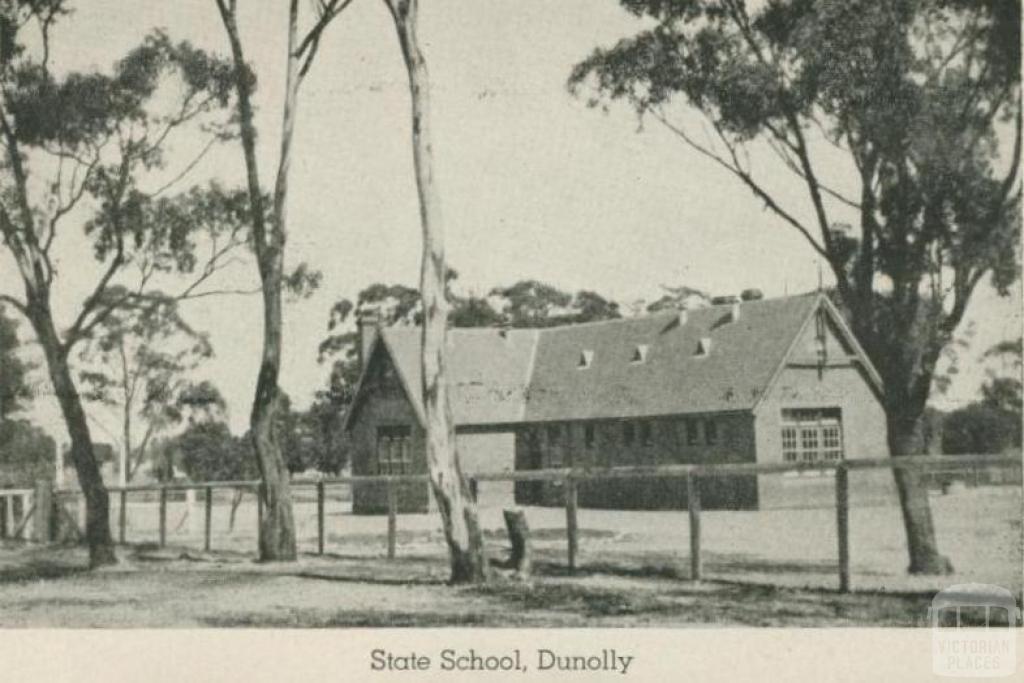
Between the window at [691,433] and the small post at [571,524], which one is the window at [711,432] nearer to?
the window at [691,433]

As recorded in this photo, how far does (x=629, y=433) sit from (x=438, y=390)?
753 inches

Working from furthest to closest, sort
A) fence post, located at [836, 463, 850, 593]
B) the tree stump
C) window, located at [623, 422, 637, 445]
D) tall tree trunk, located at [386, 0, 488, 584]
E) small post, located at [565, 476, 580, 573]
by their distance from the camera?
1. window, located at [623, 422, 637, 445]
2. small post, located at [565, 476, 580, 573]
3. the tree stump
4. tall tree trunk, located at [386, 0, 488, 584]
5. fence post, located at [836, 463, 850, 593]

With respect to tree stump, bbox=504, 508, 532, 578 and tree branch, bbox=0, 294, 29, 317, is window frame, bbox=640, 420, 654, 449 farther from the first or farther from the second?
tree branch, bbox=0, 294, 29, 317

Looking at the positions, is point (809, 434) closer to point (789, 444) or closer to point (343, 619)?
point (789, 444)

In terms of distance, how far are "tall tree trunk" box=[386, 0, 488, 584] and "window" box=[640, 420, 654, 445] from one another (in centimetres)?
1851

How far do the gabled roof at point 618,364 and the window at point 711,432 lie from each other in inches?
19.2

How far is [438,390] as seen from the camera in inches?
440

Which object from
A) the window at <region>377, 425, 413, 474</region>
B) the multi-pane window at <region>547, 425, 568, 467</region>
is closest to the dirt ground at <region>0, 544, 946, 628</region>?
the multi-pane window at <region>547, 425, 568, 467</region>

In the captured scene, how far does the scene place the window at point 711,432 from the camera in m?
27.8

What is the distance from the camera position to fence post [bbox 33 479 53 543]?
19.0 metres

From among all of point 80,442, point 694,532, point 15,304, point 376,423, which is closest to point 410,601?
point 694,532

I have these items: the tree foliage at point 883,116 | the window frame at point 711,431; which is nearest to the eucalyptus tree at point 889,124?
the tree foliage at point 883,116

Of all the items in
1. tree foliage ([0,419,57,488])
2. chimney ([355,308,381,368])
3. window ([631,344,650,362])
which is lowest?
tree foliage ([0,419,57,488])
